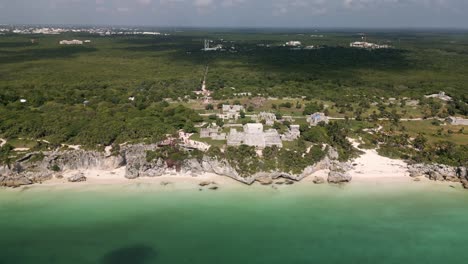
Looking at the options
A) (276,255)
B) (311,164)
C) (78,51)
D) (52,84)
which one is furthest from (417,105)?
(78,51)

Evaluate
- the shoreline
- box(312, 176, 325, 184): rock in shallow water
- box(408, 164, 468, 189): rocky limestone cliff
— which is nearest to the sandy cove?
the shoreline

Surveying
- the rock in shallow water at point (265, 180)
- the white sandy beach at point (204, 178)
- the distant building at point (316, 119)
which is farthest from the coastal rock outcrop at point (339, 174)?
the distant building at point (316, 119)

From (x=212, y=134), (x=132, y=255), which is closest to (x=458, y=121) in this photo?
(x=212, y=134)

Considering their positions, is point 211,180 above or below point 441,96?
below

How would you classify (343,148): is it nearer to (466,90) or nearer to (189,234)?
(189,234)

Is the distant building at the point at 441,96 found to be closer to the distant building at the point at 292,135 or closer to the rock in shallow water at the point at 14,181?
the distant building at the point at 292,135

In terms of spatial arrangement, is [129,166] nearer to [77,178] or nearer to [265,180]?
[77,178]
